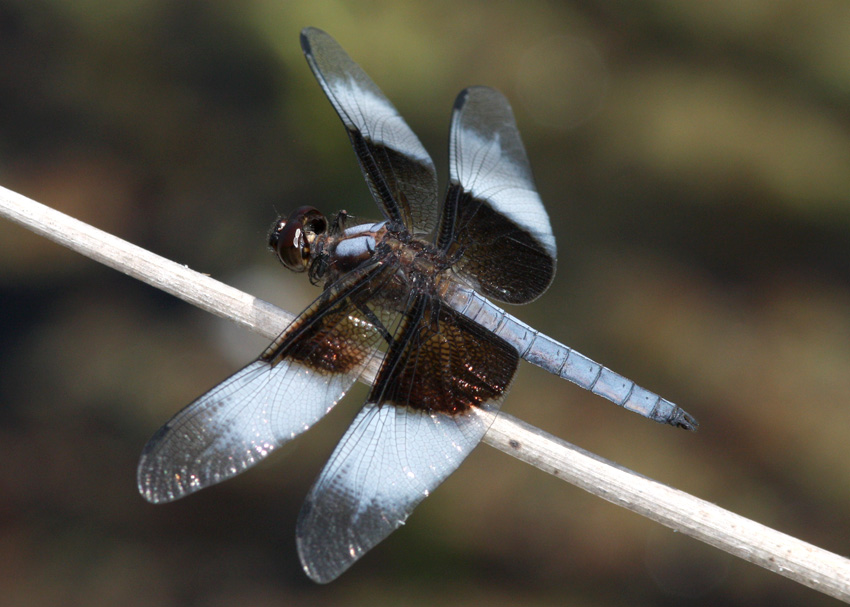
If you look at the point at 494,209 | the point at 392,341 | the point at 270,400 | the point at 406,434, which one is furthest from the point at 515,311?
the point at 270,400

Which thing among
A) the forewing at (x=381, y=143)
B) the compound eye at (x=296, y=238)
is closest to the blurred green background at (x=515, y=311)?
the compound eye at (x=296, y=238)

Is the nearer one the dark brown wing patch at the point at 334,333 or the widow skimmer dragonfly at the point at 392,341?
the widow skimmer dragonfly at the point at 392,341

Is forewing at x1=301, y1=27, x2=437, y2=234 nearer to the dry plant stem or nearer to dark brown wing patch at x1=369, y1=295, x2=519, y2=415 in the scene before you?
dark brown wing patch at x1=369, y1=295, x2=519, y2=415

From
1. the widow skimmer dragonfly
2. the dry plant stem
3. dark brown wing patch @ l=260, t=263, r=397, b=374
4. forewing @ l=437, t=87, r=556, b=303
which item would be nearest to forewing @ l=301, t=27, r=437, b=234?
the widow skimmer dragonfly

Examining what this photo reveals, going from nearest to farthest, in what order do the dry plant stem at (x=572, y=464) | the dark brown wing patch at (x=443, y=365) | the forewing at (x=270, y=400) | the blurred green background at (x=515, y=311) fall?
1. the dry plant stem at (x=572, y=464)
2. the forewing at (x=270, y=400)
3. the dark brown wing patch at (x=443, y=365)
4. the blurred green background at (x=515, y=311)

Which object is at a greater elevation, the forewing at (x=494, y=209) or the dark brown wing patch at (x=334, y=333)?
the forewing at (x=494, y=209)

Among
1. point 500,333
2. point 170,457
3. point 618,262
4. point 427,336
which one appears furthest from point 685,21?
point 170,457

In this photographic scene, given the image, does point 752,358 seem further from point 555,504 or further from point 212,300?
point 212,300

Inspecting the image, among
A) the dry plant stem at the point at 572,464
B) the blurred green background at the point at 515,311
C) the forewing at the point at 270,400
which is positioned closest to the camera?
the dry plant stem at the point at 572,464

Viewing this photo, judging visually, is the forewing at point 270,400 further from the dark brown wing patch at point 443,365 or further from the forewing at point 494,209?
the forewing at point 494,209
